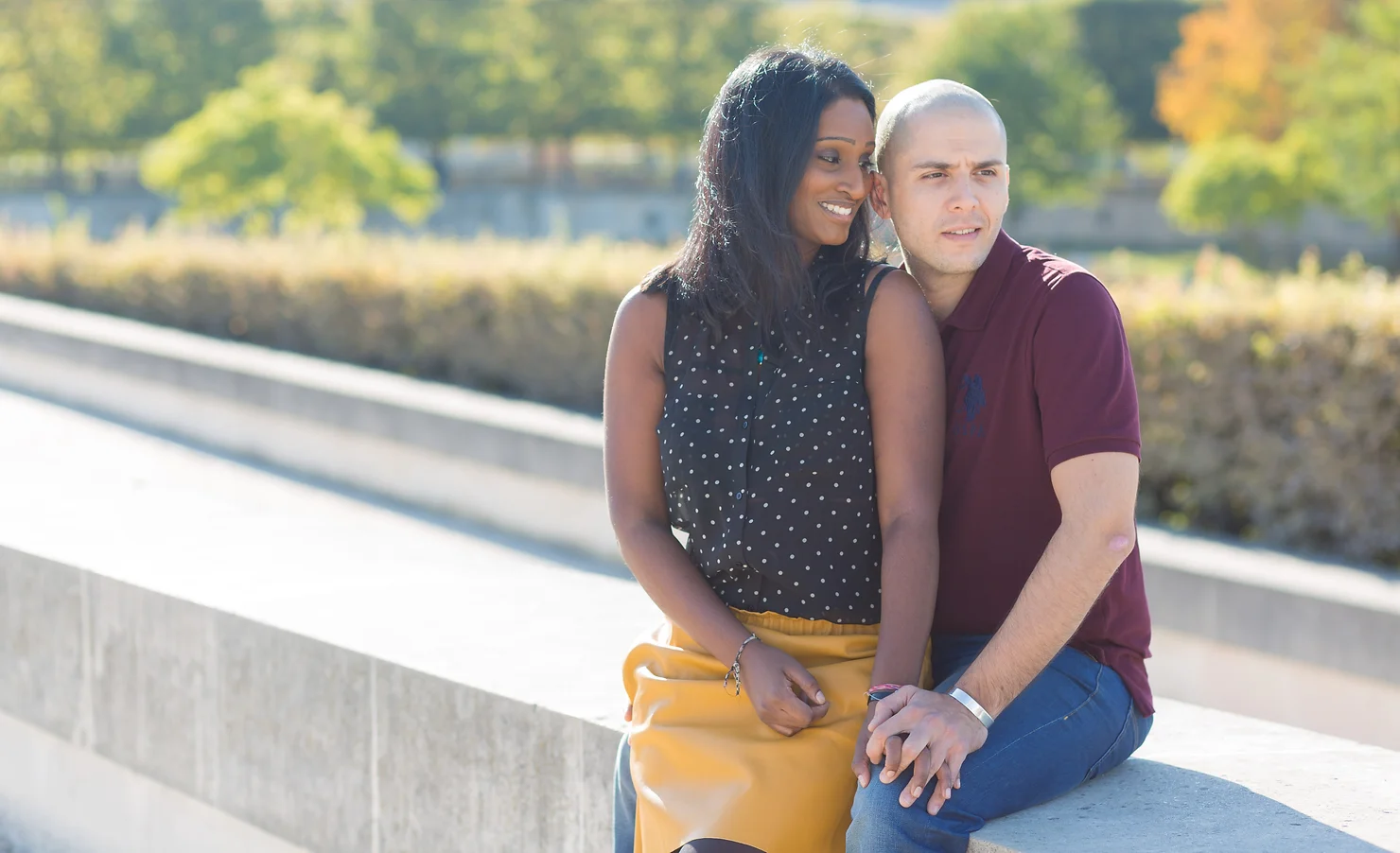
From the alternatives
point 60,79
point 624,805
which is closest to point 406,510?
point 624,805

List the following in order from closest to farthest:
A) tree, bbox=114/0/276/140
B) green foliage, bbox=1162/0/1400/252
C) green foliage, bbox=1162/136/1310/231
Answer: green foliage, bbox=1162/0/1400/252
green foliage, bbox=1162/136/1310/231
tree, bbox=114/0/276/140

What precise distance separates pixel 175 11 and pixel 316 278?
113 feet

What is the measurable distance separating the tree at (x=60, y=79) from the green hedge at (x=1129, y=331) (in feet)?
86.2

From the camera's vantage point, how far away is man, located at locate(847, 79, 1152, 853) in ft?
7.43

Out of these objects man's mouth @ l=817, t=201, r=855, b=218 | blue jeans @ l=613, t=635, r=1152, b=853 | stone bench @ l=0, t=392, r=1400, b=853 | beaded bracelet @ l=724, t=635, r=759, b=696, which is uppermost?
man's mouth @ l=817, t=201, r=855, b=218

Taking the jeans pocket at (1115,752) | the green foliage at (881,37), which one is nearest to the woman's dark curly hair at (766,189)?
the jeans pocket at (1115,752)

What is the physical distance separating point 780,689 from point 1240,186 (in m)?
34.0

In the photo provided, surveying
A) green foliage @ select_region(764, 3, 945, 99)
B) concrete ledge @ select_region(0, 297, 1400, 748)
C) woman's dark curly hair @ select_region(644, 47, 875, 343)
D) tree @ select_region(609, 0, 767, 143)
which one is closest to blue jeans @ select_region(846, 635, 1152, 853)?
woman's dark curly hair @ select_region(644, 47, 875, 343)

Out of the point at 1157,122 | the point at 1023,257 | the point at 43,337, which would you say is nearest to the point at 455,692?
the point at 1023,257

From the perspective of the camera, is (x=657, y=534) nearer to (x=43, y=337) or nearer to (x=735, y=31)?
(x=43, y=337)

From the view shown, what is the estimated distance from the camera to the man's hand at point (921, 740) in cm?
221

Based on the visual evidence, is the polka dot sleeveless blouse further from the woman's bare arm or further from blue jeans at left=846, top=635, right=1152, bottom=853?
blue jeans at left=846, top=635, right=1152, bottom=853

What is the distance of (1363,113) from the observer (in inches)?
1133

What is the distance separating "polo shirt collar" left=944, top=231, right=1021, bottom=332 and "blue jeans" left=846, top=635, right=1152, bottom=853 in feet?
1.83
